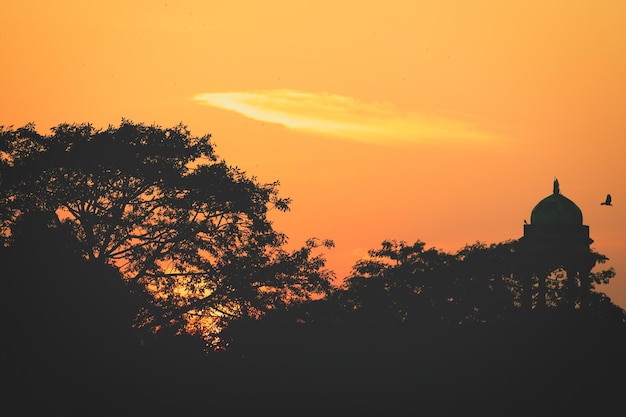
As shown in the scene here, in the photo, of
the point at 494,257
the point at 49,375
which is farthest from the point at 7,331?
the point at 494,257

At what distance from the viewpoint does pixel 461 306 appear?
86750 mm

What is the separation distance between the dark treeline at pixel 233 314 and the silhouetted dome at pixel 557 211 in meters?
3.21

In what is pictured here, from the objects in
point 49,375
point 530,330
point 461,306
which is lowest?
point 49,375

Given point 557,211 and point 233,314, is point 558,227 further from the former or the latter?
point 233,314

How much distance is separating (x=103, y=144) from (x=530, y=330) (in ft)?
87.2

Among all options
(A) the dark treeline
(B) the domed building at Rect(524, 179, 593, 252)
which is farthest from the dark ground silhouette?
(B) the domed building at Rect(524, 179, 593, 252)

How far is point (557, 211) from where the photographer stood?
278ft

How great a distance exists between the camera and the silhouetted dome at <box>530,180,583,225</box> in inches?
3342

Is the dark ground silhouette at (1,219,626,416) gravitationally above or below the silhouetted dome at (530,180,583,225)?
below

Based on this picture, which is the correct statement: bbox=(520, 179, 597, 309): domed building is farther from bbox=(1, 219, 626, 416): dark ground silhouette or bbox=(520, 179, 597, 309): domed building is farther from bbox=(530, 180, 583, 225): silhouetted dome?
bbox=(1, 219, 626, 416): dark ground silhouette

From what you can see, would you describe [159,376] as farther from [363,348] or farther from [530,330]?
[530,330]

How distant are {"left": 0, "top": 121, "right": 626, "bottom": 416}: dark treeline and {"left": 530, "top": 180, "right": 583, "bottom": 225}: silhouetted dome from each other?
3.21 m

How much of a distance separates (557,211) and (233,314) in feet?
64.9

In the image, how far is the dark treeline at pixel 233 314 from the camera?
57469 mm
